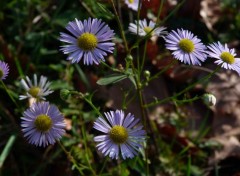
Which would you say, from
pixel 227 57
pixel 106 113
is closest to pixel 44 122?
pixel 106 113

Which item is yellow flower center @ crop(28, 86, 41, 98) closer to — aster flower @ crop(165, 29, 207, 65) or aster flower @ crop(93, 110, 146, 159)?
aster flower @ crop(93, 110, 146, 159)

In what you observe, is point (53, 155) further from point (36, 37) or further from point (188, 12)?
point (188, 12)

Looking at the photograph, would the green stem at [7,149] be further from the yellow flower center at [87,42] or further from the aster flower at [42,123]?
the yellow flower center at [87,42]

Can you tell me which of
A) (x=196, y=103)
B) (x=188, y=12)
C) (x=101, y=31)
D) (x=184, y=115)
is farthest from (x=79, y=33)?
(x=188, y=12)

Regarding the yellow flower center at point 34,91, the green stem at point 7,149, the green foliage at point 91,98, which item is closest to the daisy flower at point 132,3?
the green foliage at point 91,98

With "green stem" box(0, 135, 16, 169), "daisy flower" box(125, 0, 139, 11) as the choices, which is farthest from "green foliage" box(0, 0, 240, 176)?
"daisy flower" box(125, 0, 139, 11)

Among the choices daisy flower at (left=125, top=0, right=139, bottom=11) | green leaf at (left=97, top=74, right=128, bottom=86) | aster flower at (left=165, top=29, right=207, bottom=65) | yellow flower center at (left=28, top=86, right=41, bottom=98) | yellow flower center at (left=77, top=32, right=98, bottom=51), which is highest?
daisy flower at (left=125, top=0, right=139, bottom=11)
